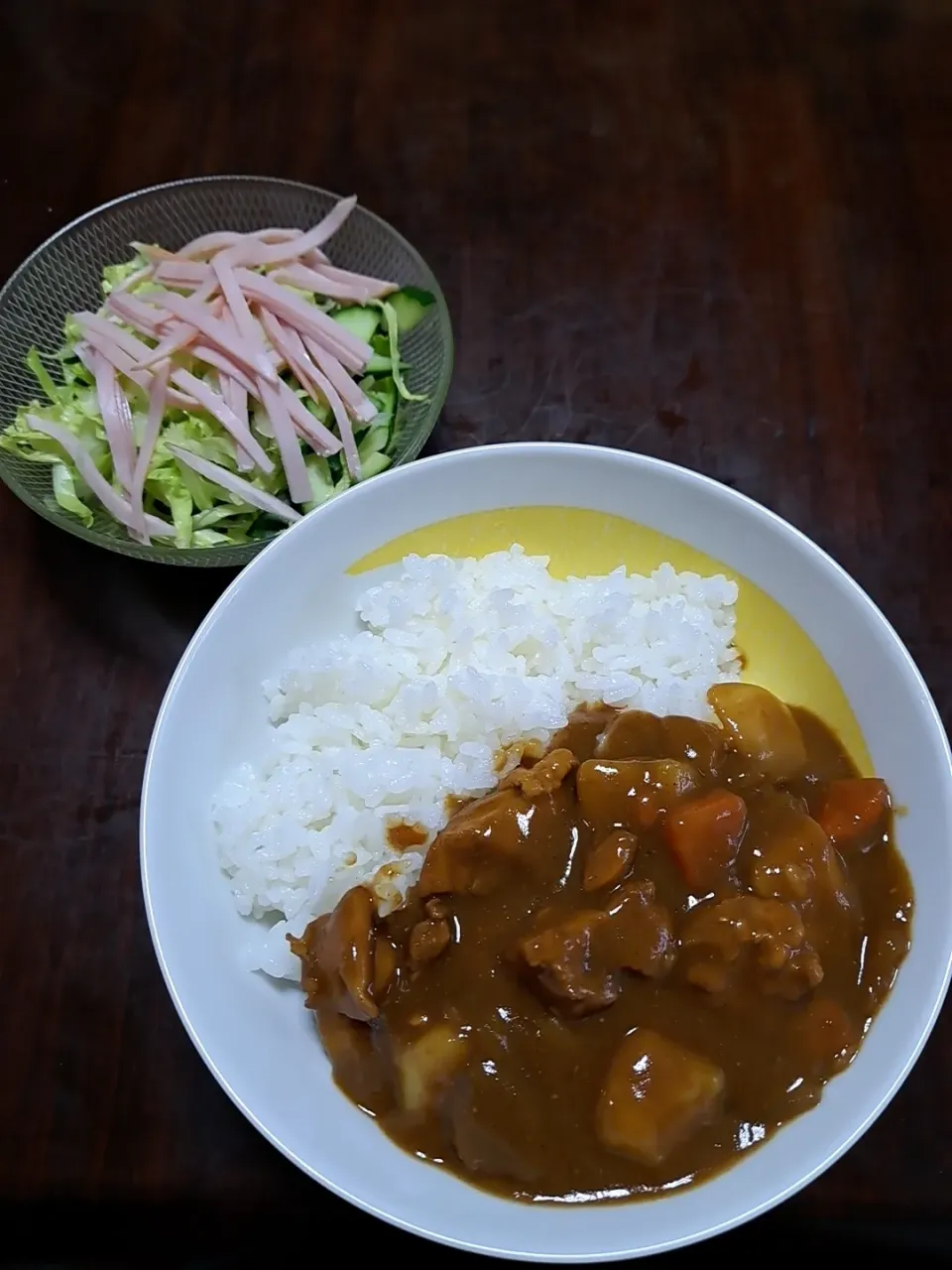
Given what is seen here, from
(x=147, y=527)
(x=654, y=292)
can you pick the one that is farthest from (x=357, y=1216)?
(x=654, y=292)

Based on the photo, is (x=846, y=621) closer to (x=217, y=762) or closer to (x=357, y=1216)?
(x=217, y=762)

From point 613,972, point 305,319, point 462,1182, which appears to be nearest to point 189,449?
point 305,319

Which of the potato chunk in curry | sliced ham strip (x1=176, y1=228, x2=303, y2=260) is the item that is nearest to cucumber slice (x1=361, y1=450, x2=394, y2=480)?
sliced ham strip (x1=176, y1=228, x2=303, y2=260)

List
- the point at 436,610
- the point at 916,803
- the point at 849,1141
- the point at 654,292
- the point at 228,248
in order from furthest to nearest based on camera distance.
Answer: the point at 654,292
the point at 228,248
the point at 436,610
the point at 916,803
the point at 849,1141

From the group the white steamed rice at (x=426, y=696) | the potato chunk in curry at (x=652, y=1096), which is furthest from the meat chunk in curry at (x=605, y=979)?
the white steamed rice at (x=426, y=696)

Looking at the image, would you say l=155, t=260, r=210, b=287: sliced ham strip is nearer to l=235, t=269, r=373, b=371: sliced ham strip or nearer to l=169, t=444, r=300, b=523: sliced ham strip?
l=235, t=269, r=373, b=371: sliced ham strip

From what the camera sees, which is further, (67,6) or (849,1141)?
(67,6)

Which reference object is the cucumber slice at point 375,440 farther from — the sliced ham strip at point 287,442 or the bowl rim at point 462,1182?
the bowl rim at point 462,1182
